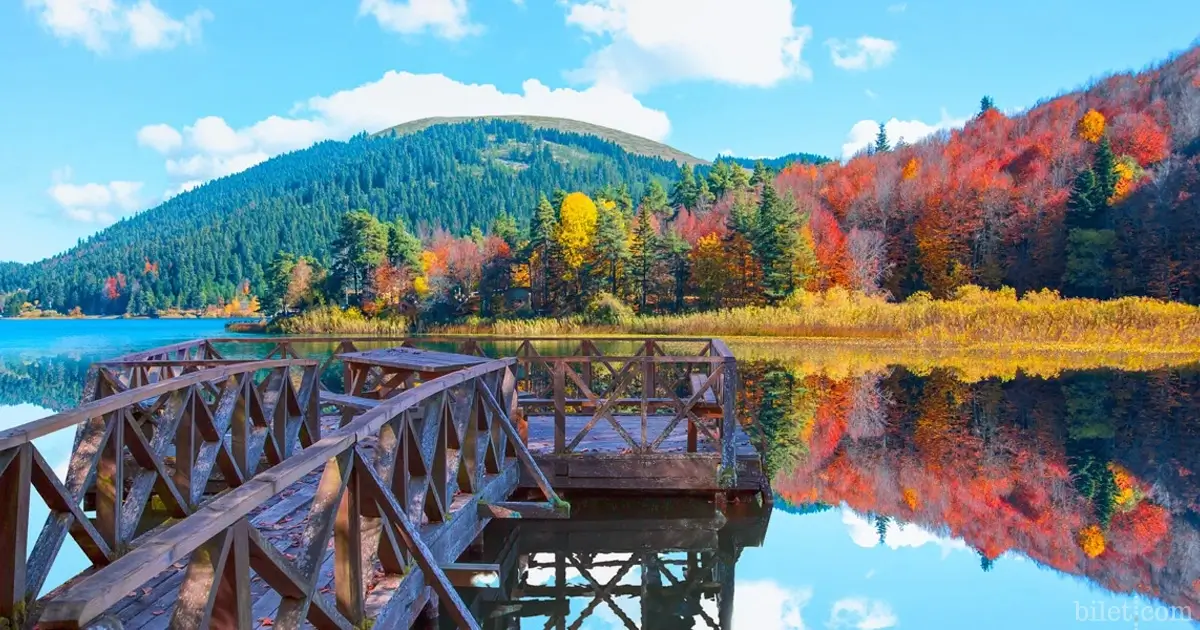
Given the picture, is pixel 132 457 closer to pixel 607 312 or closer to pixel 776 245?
Result: pixel 776 245

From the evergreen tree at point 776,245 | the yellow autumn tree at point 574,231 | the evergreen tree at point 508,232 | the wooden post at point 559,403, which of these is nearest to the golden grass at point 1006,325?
the evergreen tree at point 776,245

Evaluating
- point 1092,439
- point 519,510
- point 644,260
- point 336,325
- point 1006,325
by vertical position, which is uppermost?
point 644,260

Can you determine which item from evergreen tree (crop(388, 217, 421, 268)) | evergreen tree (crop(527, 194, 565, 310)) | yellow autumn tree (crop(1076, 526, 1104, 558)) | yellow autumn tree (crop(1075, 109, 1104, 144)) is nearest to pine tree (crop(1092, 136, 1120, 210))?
yellow autumn tree (crop(1075, 109, 1104, 144))

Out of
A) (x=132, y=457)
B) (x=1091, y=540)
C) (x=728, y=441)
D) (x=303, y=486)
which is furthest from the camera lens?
(x=1091, y=540)

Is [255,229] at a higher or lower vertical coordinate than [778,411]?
higher

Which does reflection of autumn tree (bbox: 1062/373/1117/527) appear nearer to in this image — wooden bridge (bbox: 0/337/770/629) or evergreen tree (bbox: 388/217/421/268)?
wooden bridge (bbox: 0/337/770/629)

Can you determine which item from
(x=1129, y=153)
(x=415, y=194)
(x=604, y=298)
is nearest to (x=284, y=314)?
(x=604, y=298)

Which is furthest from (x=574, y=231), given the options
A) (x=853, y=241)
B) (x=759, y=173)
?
(x=759, y=173)

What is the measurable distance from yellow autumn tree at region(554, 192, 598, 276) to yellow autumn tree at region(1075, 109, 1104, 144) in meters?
45.2

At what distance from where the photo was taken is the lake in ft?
28.9

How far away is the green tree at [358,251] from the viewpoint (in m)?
65.9

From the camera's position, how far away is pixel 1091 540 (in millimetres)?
10820

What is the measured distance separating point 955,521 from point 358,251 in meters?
59.9

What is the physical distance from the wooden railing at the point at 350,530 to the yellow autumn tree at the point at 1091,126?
79161 millimetres
